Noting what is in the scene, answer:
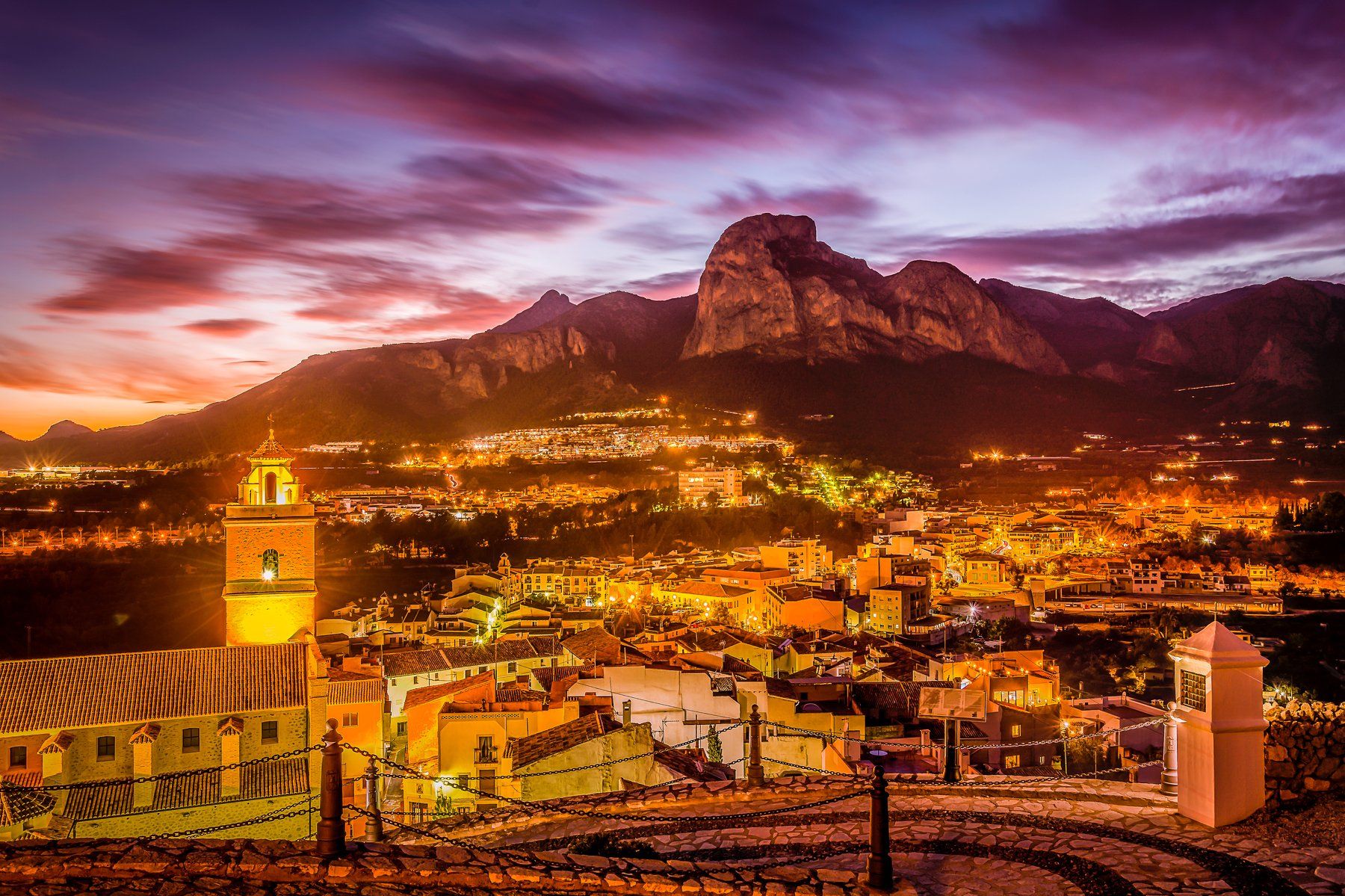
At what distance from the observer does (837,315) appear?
84062mm

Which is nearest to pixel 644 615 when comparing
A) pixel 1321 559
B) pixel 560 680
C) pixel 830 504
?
pixel 560 680

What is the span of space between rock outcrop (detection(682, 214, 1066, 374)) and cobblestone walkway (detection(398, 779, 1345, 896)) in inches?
3028

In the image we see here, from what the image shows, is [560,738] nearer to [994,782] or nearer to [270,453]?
[994,782]

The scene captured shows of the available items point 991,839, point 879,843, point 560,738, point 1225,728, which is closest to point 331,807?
point 879,843

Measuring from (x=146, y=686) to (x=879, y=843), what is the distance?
1141 centimetres

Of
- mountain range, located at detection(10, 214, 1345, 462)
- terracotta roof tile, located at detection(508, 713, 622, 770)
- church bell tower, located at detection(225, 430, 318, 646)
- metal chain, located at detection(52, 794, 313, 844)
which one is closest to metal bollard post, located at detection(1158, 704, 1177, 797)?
metal chain, located at detection(52, 794, 313, 844)

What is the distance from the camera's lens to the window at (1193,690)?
4.51m

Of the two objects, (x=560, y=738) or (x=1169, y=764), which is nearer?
(x=1169, y=764)

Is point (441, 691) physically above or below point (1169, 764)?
below

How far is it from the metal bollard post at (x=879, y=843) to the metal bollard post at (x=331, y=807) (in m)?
2.16

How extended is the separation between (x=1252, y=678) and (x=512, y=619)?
986 inches

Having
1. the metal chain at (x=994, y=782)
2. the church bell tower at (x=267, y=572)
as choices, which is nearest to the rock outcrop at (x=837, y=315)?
the church bell tower at (x=267, y=572)

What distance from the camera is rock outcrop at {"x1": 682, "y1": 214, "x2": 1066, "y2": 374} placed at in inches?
3287

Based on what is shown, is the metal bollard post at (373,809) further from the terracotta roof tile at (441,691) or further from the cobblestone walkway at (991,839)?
the terracotta roof tile at (441,691)
